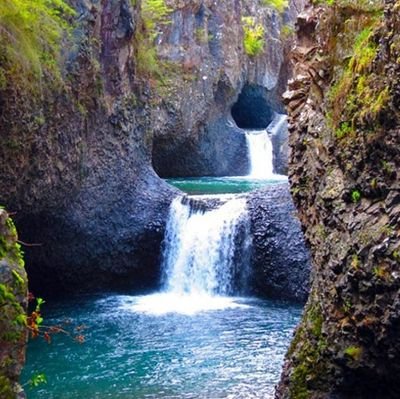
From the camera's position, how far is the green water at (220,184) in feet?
70.7

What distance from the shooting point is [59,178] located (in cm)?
1448

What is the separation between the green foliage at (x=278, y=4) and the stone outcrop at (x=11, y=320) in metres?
30.0

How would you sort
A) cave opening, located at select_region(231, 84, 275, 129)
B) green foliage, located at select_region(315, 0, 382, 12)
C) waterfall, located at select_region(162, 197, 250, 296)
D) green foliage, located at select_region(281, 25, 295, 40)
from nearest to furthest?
1. green foliage, located at select_region(315, 0, 382, 12)
2. waterfall, located at select_region(162, 197, 250, 296)
3. cave opening, located at select_region(231, 84, 275, 129)
4. green foliage, located at select_region(281, 25, 295, 40)

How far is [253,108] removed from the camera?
107ft

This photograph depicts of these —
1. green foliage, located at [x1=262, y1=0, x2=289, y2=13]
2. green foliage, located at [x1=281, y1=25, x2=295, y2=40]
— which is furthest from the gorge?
green foliage, located at [x1=281, y1=25, x2=295, y2=40]

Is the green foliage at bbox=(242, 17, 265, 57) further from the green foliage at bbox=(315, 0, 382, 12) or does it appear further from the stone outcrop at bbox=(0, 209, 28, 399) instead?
the stone outcrop at bbox=(0, 209, 28, 399)

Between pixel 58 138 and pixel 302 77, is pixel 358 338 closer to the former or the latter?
pixel 302 77

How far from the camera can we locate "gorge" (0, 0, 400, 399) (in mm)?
6176

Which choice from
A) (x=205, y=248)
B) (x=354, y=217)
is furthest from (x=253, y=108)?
(x=354, y=217)

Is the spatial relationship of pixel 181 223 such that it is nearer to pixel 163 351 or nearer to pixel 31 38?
pixel 163 351

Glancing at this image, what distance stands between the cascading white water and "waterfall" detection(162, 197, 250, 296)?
10584 millimetres

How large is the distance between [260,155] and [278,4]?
943 cm

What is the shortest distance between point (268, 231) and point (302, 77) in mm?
7584

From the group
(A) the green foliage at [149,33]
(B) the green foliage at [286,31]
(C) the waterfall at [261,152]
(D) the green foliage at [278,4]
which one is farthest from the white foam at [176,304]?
(D) the green foliage at [278,4]
